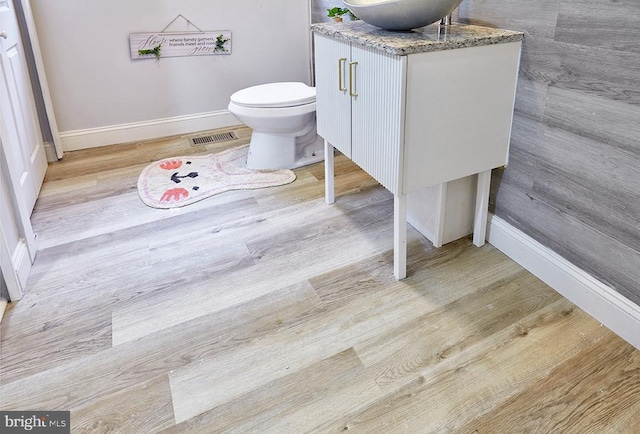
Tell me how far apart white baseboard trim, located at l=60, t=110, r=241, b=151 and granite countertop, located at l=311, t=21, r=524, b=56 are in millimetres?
1706

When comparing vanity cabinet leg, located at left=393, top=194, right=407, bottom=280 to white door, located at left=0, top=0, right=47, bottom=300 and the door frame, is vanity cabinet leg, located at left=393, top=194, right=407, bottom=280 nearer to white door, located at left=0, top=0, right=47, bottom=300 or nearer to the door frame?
white door, located at left=0, top=0, right=47, bottom=300

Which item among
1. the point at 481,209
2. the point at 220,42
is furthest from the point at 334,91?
the point at 220,42

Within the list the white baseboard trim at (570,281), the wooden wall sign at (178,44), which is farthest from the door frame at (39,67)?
the white baseboard trim at (570,281)

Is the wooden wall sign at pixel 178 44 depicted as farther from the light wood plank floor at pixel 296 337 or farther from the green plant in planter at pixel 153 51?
the light wood plank floor at pixel 296 337

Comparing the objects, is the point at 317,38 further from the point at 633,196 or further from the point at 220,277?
the point at 633,196

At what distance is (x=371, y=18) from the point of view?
1482mm

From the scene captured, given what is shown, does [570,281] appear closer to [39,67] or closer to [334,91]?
[334,91]

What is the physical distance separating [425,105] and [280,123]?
3.52 feet

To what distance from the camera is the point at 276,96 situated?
2.30 meters

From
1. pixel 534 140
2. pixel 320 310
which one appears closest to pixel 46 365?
pixel 320 310

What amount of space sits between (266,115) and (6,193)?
1.13m

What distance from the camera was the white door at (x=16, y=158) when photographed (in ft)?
5.15

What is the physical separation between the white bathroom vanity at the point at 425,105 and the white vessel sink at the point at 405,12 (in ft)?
0.12

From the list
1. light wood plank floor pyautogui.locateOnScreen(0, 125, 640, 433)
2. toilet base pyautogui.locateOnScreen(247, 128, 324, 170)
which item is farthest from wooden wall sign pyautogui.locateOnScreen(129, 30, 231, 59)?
light wood plank floor pyautogui.locateOnScreen(0, 125, 640, 433)
